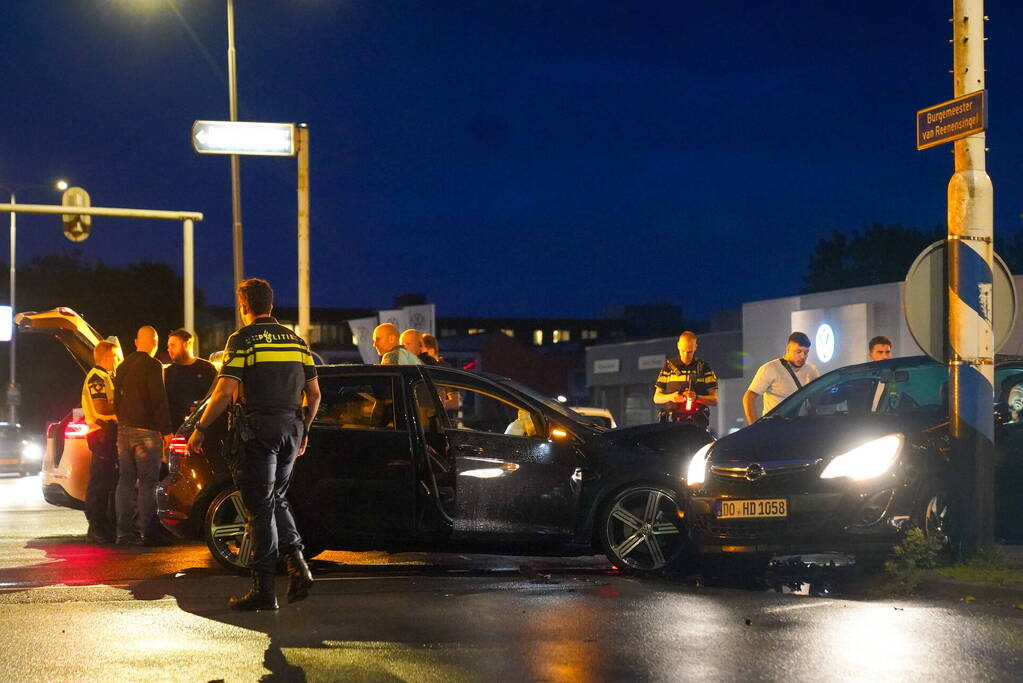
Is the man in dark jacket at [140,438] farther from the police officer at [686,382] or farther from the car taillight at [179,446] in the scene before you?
the police officer at [686,382]

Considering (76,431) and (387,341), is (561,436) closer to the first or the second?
(387,341)

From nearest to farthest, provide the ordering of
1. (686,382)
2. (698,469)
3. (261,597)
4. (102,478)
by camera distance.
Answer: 1. (261,597)
2. (698,469)
3. (102,478)
4. (686,382)

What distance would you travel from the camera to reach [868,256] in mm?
93375

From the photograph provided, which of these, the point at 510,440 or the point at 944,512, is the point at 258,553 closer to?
the point at 510,440

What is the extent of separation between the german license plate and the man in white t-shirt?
3659 millimetres

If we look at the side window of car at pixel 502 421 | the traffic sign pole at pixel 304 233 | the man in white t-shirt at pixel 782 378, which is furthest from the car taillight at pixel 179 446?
the traffic sign pole at pixel 304 233

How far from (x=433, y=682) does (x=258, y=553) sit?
2.39 metres

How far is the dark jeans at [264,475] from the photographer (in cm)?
819

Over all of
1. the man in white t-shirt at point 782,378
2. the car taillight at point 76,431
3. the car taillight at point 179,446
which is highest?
the man in white t-shirt at point 782,378

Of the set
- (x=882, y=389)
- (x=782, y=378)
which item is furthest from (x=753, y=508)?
(x=782, y=378)

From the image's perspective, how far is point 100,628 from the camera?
7547mm

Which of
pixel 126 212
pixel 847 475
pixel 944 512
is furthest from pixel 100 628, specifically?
pixel 126 212

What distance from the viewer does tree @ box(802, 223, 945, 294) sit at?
90.7 meters

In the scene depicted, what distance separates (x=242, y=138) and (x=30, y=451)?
871 inches
